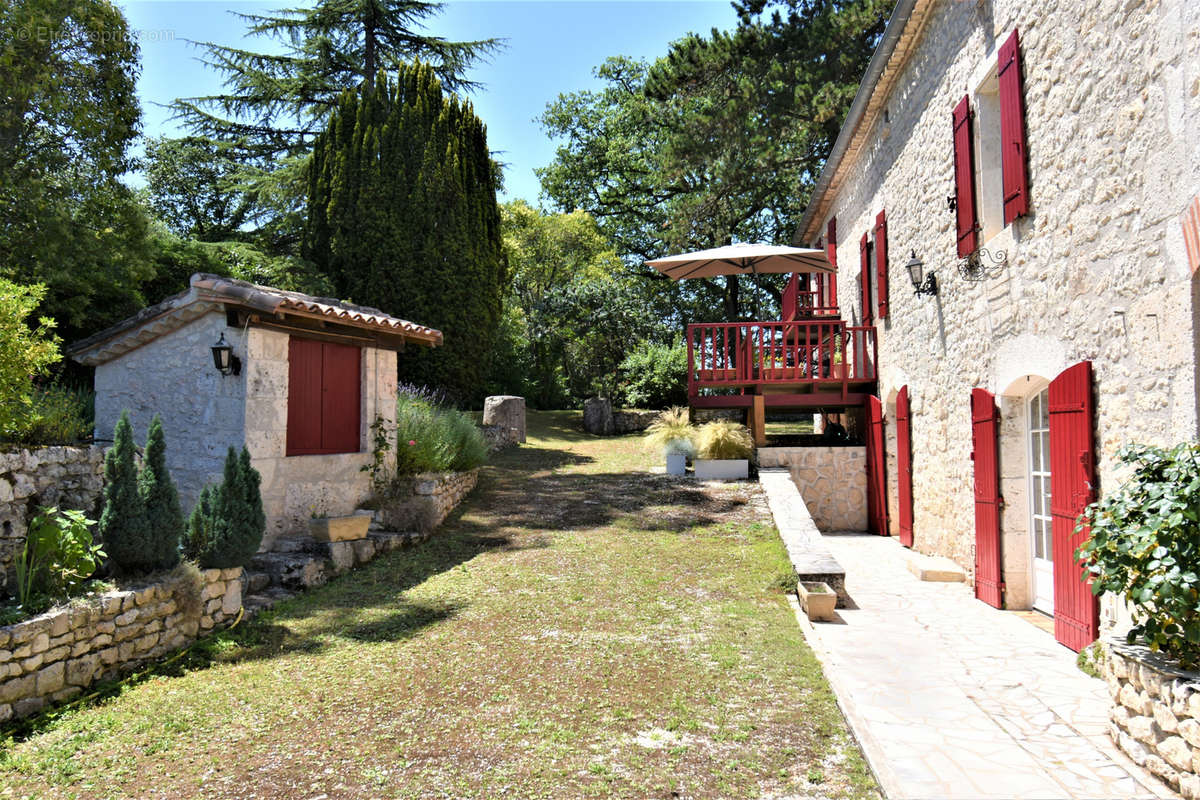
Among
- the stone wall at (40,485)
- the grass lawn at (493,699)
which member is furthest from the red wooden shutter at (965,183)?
the stone wall at (40,485)

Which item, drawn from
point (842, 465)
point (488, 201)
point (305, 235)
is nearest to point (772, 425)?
point (842, 465)

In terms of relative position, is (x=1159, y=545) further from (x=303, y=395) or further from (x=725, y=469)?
(x=725, y=469)

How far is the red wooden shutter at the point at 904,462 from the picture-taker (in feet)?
28.9

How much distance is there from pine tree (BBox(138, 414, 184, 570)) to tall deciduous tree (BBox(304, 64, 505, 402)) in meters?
9.61

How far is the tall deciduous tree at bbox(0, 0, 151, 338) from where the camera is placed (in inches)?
322

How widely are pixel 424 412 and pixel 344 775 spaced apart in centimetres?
701

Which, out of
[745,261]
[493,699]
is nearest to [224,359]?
[493,699]

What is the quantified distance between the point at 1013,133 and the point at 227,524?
686 cm

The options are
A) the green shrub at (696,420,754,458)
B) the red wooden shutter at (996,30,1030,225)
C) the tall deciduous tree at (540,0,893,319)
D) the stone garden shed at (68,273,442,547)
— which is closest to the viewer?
the red wooden shutter at (996,30,1030,225)

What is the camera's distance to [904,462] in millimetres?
8906

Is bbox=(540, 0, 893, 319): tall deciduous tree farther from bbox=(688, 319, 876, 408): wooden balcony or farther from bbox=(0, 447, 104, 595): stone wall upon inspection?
bbox=(0, 447, 104, 595): stone wall

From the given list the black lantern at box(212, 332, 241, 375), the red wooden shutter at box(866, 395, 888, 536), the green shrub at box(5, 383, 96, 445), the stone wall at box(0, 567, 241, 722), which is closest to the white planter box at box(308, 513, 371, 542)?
the stone wall at box(0, 567, 241, 722)

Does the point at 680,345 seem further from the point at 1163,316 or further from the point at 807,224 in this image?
the point at 1163,316

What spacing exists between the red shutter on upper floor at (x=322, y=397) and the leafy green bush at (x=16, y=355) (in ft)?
7.53
